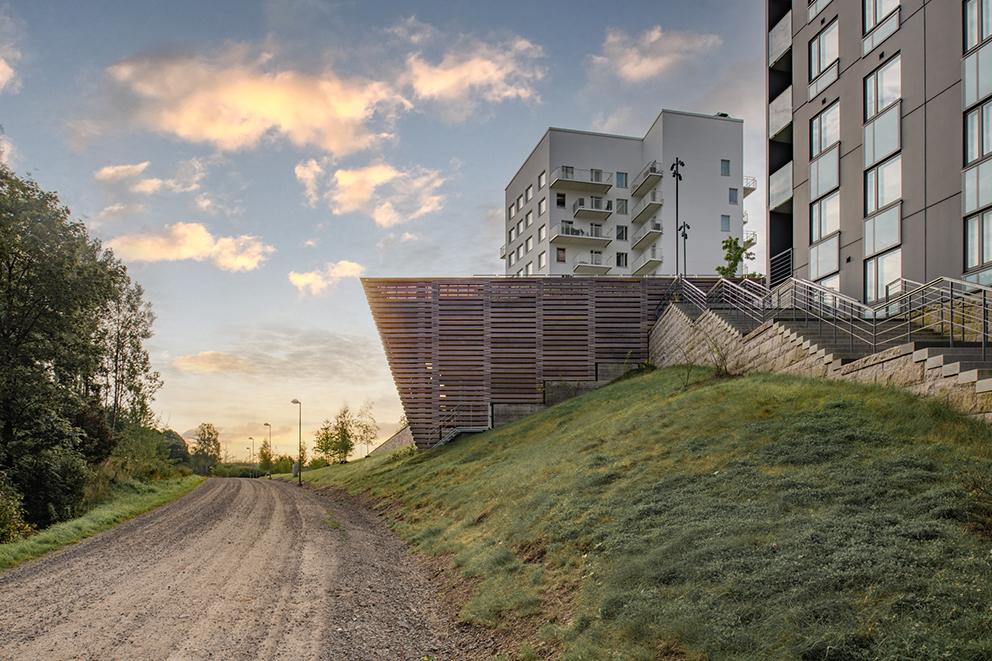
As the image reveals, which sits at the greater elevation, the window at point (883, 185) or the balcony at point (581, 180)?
the balcony at point (581, 180)

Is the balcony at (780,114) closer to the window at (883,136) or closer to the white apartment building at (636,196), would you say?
the window at (883,136)

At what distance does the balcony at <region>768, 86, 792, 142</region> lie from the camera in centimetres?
2581

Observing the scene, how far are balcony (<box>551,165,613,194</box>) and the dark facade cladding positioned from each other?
27.0 m

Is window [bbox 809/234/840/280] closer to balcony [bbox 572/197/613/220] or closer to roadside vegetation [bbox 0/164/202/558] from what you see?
roadside vegetation [bbox 0/164/202/558]

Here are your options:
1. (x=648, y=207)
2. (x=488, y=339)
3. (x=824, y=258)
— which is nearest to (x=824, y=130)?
(x=824, y=258)

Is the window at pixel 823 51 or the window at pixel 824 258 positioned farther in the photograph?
the window at pixel 823 51

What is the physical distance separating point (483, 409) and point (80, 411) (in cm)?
1585

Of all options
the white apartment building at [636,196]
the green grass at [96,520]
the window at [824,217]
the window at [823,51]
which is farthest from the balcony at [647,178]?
the green grass at [96,520]

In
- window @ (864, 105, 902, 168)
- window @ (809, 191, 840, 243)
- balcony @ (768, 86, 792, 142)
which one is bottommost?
window @ (809, 191, 840, 243)

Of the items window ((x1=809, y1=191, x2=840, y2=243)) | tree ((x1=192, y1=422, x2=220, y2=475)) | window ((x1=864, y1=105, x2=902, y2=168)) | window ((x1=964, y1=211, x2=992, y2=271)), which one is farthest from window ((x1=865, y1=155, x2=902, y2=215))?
tree ((x1=192, y1=422, x2=220, y2=475))

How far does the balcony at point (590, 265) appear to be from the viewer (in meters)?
54.2

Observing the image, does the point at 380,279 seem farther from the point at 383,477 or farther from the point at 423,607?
the point at 423,607

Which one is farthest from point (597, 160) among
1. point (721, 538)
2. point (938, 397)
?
point (721, 538)

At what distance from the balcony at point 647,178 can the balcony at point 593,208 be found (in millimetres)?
2366
